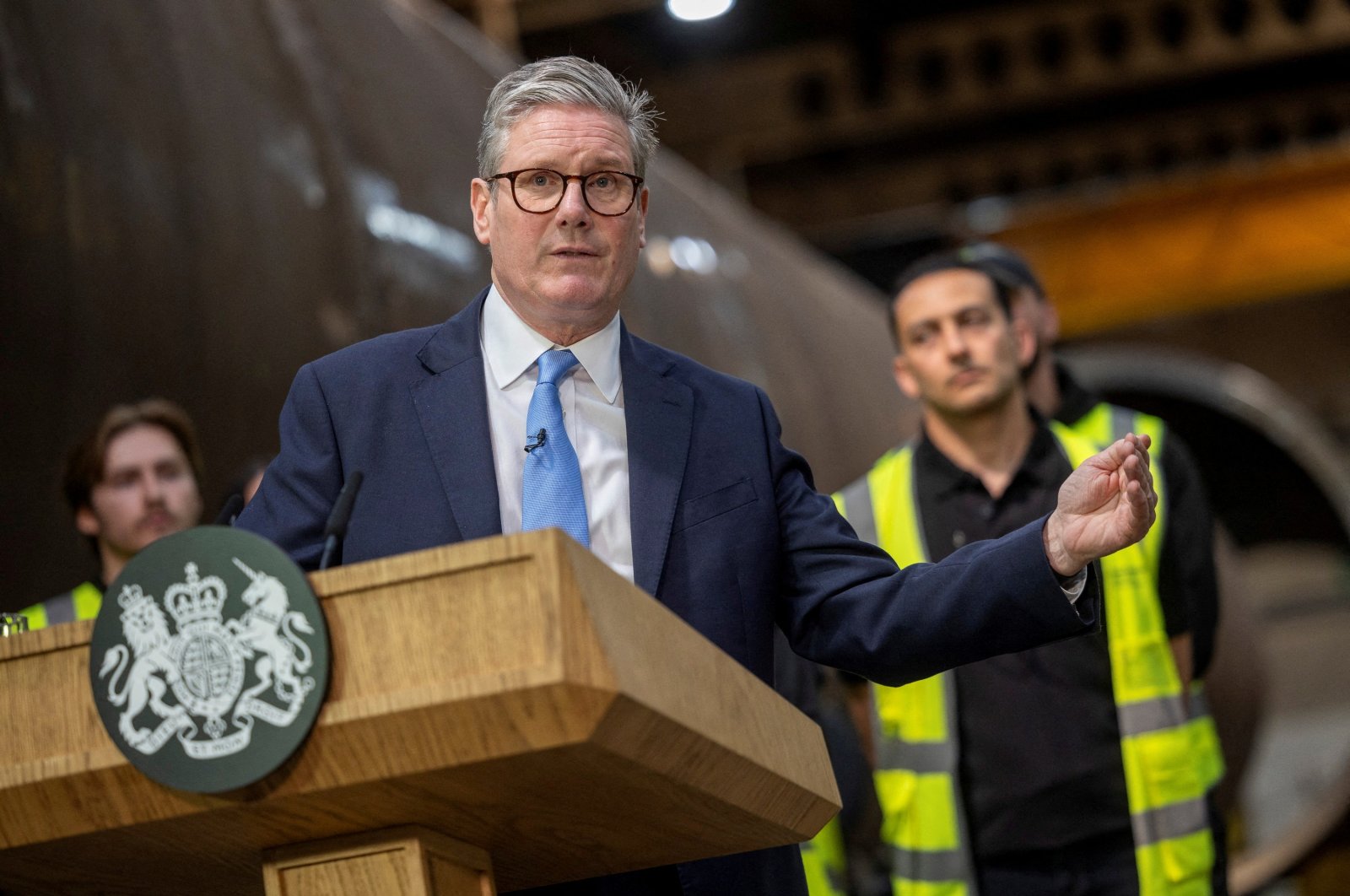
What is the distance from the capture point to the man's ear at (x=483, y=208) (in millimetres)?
1545

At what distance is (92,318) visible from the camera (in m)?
2.11

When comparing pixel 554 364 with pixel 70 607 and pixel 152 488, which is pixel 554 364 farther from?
pixel 70 607

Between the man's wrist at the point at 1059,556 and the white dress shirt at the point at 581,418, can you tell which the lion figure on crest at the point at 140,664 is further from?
the man's wrist at the point at 1059,556

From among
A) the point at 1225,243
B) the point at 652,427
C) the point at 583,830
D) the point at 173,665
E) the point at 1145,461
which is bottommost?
the point at 583,830

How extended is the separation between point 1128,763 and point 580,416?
144cm

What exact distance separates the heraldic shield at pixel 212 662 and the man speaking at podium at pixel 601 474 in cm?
39

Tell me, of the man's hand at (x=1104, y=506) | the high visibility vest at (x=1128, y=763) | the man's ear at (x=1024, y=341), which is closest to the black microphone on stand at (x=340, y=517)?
the man's hand at (x=1104, y=506)

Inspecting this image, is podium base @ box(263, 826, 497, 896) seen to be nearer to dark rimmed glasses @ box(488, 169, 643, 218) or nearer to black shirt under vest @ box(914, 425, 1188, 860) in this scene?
dark rimmed glasses @ box(488, 169, 643, 218)

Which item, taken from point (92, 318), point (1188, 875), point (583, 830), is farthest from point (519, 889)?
point (1188, 875)

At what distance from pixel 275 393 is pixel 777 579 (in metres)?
1.18

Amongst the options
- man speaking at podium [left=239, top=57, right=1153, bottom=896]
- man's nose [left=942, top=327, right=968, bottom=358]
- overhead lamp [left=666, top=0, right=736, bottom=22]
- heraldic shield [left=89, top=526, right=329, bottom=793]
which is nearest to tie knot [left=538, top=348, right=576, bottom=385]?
man speaking at podium [left=239, top=57, right=1153, bottom=896]

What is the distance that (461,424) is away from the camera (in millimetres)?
1469

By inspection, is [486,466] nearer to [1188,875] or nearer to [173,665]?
[173,665]

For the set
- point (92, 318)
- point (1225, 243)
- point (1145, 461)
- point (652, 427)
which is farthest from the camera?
point (1225, 243)
